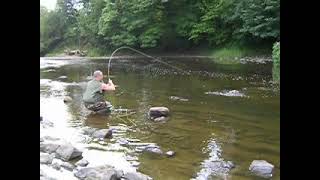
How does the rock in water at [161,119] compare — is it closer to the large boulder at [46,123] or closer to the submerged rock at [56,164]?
the large boulder at [46,123]

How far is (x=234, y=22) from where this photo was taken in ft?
79.5

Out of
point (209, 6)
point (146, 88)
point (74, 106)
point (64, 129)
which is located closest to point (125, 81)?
point (146, 88)

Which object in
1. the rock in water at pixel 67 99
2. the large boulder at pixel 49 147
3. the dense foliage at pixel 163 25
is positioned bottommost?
the large boulder at pixel 49 147

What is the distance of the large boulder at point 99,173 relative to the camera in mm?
4246

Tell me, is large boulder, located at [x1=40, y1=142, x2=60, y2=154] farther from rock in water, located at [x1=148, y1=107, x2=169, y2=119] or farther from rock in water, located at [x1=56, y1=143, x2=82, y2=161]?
rock in water, located at [x1=148, y1=107, x2=169, y2=119]

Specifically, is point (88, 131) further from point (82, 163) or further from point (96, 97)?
point (82, 163)

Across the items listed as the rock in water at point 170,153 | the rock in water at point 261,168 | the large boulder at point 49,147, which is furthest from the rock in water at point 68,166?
the rock in water at point 261,168

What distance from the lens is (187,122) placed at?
7059 millimetres

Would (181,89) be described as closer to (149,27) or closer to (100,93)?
(100,93)

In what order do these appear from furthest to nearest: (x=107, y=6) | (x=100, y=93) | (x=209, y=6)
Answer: (x=107, y=6) → (x=209, y=6) → (x=100, y=93)

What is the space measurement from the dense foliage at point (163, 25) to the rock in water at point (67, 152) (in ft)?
53.1

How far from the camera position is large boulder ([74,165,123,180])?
4246 millimetres

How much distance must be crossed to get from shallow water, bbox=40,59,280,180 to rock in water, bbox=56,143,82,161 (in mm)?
143
